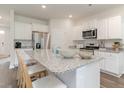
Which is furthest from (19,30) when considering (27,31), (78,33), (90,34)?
(90,34)

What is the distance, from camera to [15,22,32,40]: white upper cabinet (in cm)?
486

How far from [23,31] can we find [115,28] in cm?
400

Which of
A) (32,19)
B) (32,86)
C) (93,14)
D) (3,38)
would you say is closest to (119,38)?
(93,14)

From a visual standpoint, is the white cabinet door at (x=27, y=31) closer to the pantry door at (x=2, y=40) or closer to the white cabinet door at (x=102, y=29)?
the white cabinet door at (x=102, y=29)

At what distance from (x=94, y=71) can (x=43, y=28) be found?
446 cm

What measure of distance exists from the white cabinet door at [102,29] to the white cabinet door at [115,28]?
169 millimetres

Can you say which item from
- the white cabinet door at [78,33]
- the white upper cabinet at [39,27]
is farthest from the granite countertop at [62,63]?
the white upper cabinet at [39,27]

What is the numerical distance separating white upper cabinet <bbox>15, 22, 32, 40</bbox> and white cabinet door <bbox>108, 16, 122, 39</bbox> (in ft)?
12.2

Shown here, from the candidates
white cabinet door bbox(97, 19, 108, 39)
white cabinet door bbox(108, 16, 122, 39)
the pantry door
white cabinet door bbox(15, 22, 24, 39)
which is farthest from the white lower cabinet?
the pantry door

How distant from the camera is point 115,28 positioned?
3.64 m

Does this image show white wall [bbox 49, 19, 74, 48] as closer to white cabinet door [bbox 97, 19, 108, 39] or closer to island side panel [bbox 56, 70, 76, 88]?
white cabinet door [bbox 97, 19, 108, 39]

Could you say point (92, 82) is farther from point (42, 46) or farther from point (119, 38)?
point (42, 46)

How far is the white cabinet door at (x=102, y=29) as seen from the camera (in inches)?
156

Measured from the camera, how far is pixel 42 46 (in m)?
5.51
